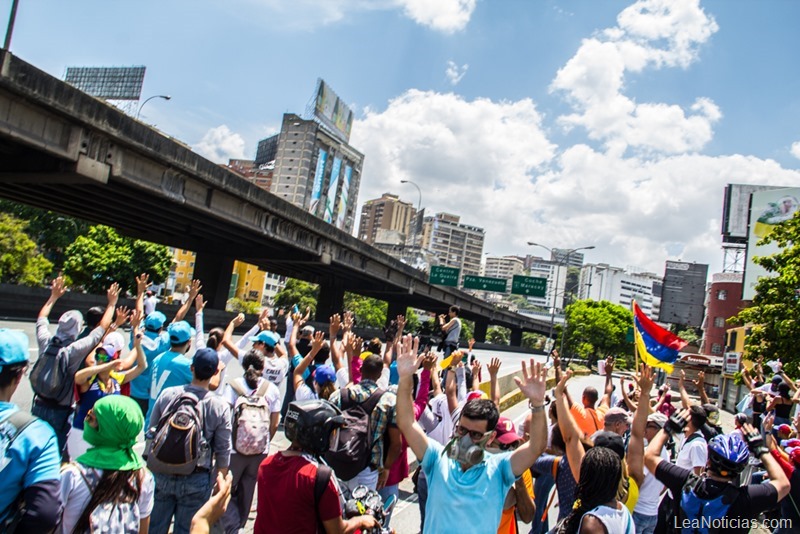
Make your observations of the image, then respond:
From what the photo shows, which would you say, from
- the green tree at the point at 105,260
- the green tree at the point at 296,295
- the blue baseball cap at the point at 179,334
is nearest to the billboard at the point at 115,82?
the green tree at the point at 296,295

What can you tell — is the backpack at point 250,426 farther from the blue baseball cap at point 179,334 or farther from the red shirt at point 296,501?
the red shirt at point 296,501

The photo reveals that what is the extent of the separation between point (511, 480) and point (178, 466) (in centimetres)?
214

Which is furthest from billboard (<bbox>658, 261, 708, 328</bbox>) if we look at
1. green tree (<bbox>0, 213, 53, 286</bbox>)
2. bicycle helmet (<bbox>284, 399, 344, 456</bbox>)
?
bicycle helmet (<bbox>284, 399, 344, 456</bbox>)

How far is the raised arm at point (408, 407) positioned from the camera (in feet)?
11.0

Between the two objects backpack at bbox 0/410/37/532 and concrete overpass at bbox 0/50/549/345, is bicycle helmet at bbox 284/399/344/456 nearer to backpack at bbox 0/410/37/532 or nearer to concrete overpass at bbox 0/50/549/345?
backpack at bbox 0/410/37/532

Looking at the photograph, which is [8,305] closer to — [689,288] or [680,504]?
[680,504]

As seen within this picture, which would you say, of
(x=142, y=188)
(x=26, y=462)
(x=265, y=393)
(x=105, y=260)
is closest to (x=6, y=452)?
(x=26, y=462)

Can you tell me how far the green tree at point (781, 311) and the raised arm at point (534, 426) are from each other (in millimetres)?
13598

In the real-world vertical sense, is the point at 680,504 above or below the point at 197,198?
below

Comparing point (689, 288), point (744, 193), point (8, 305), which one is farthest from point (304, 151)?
point (8, 305)

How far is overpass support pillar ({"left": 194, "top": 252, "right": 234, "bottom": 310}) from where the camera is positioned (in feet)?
107

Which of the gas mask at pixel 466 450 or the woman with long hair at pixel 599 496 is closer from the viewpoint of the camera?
the woman with long hair at pixel 599 496

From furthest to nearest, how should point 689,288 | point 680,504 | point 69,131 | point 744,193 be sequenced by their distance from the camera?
point 689,288
point 744,193
point 69,131
point 680,504

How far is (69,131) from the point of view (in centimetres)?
1569
